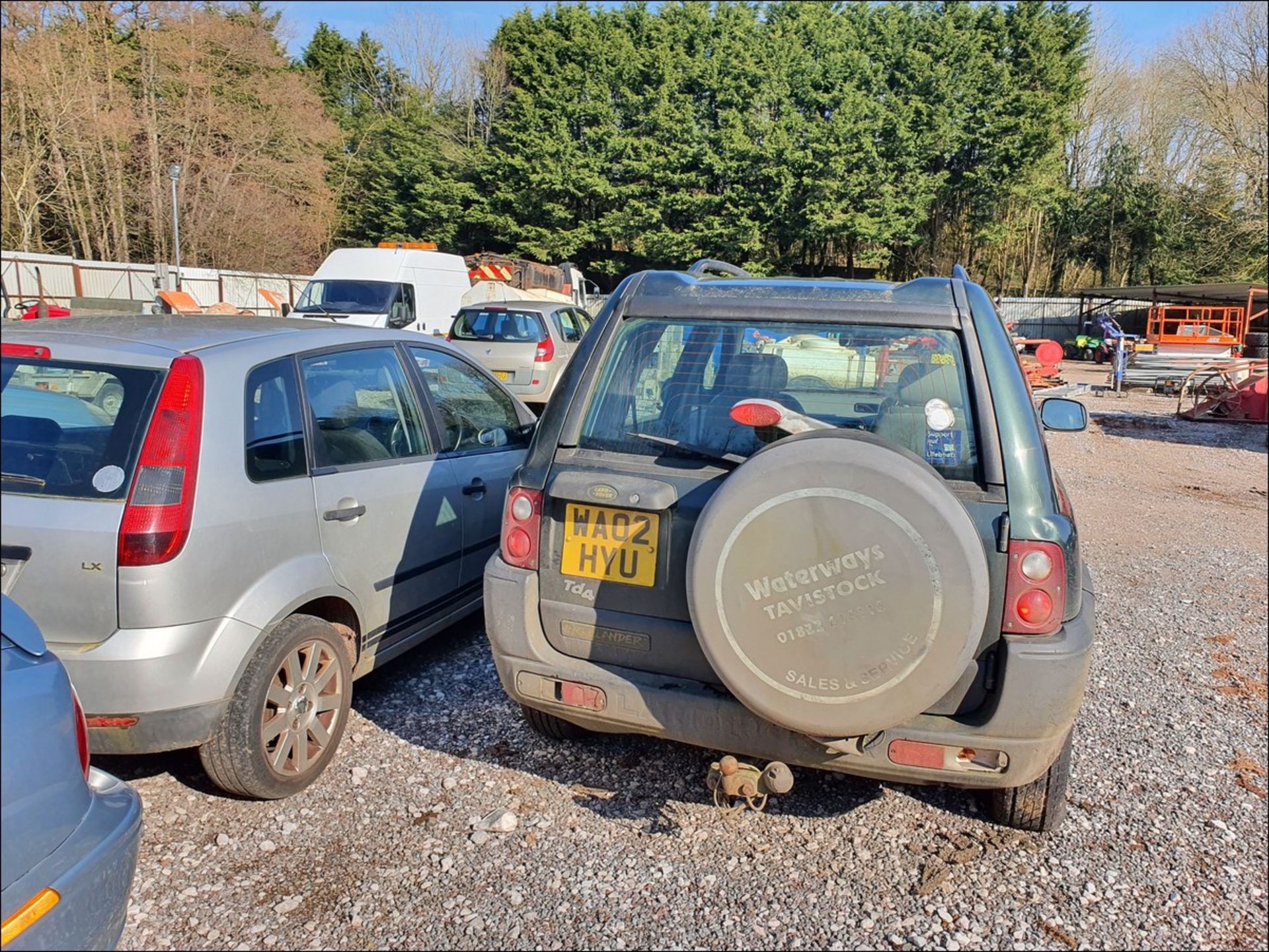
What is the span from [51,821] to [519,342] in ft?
40.6

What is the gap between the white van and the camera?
15.7m

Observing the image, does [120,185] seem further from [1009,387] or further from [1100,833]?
[1100,833]

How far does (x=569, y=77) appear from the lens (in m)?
44.7

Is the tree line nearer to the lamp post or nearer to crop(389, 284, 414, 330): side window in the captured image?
crop(389, 284, 414, 330): side window

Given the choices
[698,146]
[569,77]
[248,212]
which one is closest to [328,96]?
[569,77]

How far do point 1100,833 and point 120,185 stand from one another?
391 cm

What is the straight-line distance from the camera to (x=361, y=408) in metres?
3.79

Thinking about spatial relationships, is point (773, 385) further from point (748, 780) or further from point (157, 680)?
point (157, 680)

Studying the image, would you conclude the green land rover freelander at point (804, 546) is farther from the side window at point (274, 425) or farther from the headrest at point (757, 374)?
the side window at point (274, 425)

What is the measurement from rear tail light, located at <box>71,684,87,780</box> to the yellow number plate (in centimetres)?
136

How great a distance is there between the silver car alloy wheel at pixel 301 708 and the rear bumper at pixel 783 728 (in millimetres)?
780

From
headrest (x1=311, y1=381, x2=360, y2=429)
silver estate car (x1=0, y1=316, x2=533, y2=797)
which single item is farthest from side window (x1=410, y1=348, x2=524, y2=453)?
headrest (x1=311, y1=381, x2=360, y2=429)

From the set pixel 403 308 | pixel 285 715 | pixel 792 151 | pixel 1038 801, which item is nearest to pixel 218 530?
pixel 285 715

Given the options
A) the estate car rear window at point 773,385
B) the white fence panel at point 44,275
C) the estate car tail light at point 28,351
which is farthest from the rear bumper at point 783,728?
the white fence panel at point 44,275
